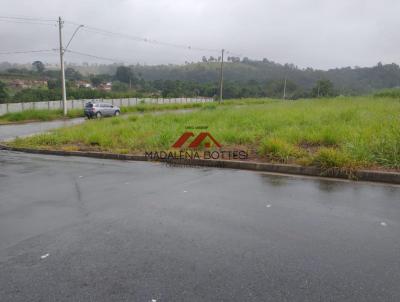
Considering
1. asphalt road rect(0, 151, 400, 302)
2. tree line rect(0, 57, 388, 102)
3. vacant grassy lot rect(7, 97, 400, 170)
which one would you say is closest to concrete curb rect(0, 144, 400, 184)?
vacant grassy lot rect(7, 97, 400, 170)

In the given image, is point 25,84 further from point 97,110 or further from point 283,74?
point 283,74

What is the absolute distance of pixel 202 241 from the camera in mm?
3738

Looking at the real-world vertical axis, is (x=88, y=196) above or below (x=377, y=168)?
below

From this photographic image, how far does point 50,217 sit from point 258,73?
10749 cm

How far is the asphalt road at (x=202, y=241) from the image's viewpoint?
2828 millimetres

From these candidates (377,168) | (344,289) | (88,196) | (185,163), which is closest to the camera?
(344,289)

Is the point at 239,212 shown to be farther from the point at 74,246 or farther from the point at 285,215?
the point at 74,246

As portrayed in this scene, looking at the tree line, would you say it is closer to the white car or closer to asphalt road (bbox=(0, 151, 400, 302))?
the white car

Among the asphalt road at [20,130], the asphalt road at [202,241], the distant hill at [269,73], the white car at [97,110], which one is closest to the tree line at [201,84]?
the distant hill at [269,73]

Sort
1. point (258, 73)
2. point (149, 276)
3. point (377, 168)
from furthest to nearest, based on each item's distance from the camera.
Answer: point (258, 73), point (377, 168), point (149, 276)

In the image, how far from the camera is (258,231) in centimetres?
396

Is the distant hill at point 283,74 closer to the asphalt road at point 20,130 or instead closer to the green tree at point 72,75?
the green tree at point 72,75

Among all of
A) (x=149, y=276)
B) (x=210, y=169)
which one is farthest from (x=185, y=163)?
(x=149, y=276)

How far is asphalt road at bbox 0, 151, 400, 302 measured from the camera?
283 centimetres
